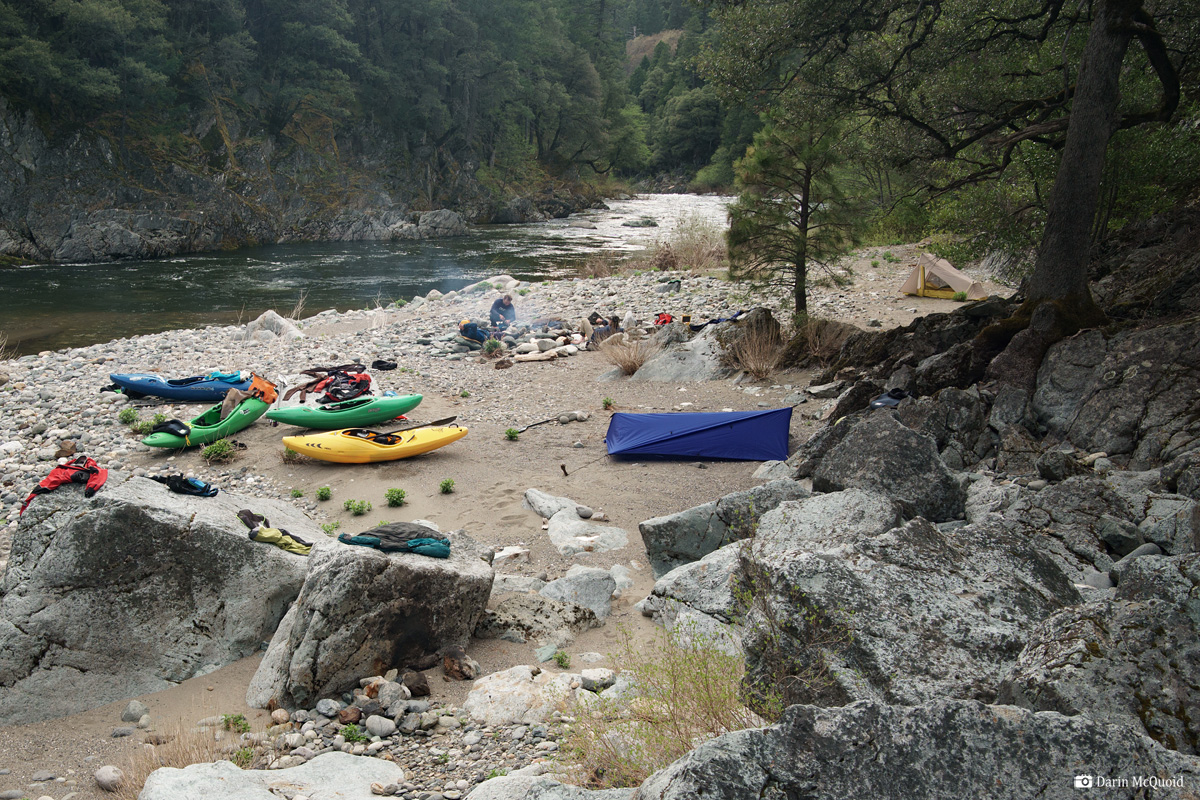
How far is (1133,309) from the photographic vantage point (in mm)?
7402

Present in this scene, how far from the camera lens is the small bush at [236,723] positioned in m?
4.22

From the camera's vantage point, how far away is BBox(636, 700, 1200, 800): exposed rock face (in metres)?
1.96

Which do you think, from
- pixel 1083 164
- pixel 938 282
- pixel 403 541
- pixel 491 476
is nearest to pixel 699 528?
pixel 403 541

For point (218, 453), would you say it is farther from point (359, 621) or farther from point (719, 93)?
point (719, 93)

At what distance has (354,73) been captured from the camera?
140ft

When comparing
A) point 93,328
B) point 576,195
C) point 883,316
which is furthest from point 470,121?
point 883,316

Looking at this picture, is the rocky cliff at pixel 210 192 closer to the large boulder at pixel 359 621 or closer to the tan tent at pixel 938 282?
the tan tent at pixel 938 282

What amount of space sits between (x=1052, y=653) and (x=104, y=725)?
17.2 ft

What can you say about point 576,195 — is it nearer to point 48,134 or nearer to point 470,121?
point 470,121

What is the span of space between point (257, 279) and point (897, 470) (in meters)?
25.5

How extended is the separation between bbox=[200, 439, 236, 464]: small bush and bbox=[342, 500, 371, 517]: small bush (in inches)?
98.8

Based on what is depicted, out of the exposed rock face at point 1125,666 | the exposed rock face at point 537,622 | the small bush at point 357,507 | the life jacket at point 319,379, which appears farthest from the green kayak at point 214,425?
the exposed rock face at point 1125,666

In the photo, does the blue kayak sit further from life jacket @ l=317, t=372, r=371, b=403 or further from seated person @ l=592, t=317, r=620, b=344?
seated person @ l=592, t=317, r=620, b=344

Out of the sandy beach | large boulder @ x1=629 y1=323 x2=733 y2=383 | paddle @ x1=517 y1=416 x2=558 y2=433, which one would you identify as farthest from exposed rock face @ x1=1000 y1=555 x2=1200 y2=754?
large boulder @ x1=629 y1=323 x2=733 y2=383
